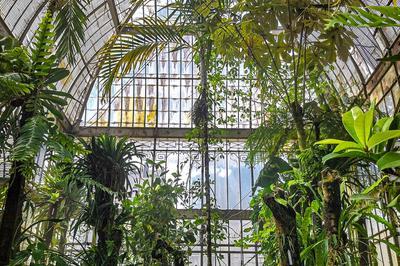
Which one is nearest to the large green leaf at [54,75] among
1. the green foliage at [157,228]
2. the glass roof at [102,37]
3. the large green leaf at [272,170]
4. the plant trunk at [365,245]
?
the plant trunk at [365,245]

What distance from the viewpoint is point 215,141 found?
498 cm

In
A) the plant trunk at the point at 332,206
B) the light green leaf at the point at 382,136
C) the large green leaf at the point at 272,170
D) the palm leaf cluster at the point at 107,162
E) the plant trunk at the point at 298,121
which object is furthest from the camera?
the palm leaf cluster at the point at 107,162

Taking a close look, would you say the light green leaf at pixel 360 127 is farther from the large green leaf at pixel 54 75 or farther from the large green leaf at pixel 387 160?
the large green leaf at pixel 54 75

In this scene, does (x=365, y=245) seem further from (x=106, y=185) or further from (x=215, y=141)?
(x=106, y=185)

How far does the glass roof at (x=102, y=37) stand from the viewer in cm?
787

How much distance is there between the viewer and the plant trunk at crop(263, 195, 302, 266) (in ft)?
6.28

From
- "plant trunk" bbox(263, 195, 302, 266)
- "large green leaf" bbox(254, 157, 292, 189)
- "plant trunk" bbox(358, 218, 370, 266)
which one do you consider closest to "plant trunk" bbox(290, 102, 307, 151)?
"plant trunk" bbox(358, 218, 370, 266)

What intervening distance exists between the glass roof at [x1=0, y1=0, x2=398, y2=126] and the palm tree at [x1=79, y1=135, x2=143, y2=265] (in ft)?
4.59

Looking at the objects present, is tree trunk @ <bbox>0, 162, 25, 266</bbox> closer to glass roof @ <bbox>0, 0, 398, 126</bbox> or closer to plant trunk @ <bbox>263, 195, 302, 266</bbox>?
plant trunk @ <bbox>263, 195, 302, 266</bbox>

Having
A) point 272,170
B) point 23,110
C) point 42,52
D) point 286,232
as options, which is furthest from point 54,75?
point 272,170

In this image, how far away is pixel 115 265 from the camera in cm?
422

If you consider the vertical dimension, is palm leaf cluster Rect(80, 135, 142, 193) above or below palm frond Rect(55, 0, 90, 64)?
below

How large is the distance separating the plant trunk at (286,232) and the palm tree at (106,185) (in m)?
2.64

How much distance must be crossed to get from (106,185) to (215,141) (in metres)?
1.50
